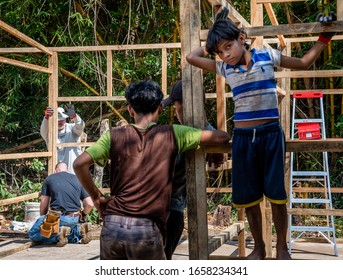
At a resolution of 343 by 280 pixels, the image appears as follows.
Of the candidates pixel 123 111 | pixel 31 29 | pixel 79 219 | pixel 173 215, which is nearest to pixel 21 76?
pixel 31 29

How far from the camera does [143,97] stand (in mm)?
2902

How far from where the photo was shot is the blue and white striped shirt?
9.61 ft

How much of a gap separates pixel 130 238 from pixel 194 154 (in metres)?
0.59

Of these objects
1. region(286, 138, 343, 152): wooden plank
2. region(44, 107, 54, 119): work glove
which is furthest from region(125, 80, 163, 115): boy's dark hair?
region(44, 107, 54, 119): work glove

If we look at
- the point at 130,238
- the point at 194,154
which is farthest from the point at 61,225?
the point at 130,238

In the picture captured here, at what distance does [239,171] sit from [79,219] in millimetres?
4898

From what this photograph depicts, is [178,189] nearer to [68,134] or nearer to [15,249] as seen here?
[15,249]

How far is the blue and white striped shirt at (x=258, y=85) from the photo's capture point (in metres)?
2.93

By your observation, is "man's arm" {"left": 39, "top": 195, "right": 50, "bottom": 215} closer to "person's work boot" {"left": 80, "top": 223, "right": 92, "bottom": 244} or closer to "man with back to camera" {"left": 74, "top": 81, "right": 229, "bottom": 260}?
"person's work boot" {"left": 80, "top": 223, "right": 92, "bottom": 244}

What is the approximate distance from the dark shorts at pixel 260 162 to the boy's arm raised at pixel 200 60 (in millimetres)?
348

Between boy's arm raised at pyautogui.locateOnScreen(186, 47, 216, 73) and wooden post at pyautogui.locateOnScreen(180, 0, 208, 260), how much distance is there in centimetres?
8

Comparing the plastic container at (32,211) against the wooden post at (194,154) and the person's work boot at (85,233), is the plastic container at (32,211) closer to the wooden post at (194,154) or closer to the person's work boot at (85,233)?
the person's work boot at (85,233)

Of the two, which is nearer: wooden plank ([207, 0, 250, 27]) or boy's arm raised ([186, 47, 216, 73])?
boy's arm raised ([186, 47, 216, 73])

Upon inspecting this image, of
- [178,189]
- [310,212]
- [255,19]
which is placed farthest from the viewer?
[310,212]
